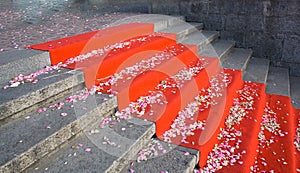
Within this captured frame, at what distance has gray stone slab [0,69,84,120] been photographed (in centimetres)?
164

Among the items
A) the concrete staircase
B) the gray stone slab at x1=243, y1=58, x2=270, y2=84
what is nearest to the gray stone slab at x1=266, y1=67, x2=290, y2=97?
the gray stone slab at x1=243, y1=58, x2=270, y2=84

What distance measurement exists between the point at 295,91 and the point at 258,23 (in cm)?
129

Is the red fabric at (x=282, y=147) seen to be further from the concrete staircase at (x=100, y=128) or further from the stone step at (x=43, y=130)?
the stone step at (x=43, y=130)

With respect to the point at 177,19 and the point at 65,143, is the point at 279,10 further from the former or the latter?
the point at 65,143

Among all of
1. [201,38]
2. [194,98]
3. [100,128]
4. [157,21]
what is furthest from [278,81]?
[100,128]

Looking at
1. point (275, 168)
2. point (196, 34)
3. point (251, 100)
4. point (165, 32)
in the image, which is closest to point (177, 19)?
point (196, 34)

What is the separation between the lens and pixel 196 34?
4230mm

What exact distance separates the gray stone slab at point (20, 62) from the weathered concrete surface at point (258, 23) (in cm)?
315

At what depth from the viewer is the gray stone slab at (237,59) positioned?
3.56 meters

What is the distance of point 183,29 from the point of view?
157 inches

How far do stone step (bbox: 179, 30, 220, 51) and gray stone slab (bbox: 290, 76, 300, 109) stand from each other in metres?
1.47

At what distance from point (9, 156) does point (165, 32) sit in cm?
287

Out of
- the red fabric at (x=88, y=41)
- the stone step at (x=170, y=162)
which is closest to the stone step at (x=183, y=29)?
the red fabric at (x=88, y=41)

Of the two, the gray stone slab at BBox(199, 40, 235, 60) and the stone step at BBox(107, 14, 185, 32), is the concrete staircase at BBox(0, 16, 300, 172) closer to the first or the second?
the gray stone slab at BBox(199, 40, 235, 60)
